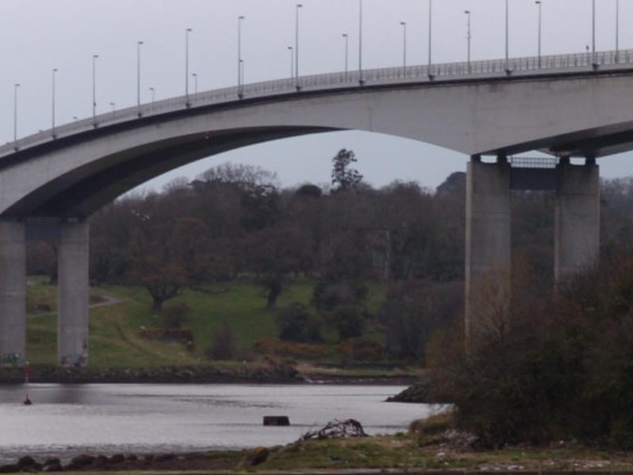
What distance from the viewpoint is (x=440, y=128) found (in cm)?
5781

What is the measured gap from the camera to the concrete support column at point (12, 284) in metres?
83.7

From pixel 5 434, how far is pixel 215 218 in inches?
2908

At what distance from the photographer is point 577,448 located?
37125mm

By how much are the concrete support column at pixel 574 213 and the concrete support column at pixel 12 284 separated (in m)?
32.5

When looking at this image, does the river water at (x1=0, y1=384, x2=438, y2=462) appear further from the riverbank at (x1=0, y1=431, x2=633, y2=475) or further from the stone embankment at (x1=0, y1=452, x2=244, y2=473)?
the riverbank at (x1=0, y1=431, x2=633, y2=475)

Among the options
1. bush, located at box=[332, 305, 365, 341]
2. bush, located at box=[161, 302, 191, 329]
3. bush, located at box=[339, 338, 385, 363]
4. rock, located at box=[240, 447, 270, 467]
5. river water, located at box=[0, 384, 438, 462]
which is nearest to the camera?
rock, located at box=[240, 447, 270, 467]

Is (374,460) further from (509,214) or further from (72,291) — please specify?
(72,291)

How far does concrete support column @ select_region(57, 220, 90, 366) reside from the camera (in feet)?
278

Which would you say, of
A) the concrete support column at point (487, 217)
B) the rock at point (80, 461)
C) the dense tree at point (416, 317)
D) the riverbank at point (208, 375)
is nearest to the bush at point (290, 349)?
the dense tree at point (416, 317)

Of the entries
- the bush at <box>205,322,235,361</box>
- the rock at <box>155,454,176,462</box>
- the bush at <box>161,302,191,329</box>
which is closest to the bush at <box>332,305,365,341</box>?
the bush at <box>205,322,235,361</box>

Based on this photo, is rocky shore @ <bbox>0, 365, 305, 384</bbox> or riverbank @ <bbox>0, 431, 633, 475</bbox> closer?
riverbank @ <bbox>0, 431, 633, 475</bbox>

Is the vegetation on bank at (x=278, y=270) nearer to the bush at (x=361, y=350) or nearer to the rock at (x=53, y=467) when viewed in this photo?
the bush at (x=361, y=350)

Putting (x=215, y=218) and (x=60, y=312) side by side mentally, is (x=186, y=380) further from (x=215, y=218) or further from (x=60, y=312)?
(x=215, y=218)

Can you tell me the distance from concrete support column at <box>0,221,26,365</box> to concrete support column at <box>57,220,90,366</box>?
1819mm
